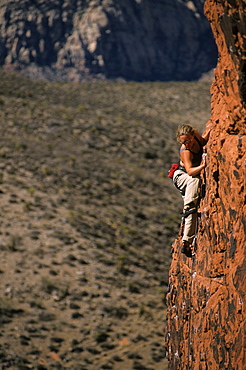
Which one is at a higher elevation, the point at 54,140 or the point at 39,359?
the point at 54,140

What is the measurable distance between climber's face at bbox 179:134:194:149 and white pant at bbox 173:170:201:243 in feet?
1.51

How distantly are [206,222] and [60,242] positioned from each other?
16460 millimetres

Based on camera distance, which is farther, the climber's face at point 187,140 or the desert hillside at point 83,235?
the desert hillside at point 83,235

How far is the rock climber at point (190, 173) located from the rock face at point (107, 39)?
498ft

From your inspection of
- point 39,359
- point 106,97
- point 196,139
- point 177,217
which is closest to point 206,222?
point 196,139

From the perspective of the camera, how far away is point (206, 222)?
7.38 meters

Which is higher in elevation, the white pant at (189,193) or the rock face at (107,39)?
the rock face at (107,39)

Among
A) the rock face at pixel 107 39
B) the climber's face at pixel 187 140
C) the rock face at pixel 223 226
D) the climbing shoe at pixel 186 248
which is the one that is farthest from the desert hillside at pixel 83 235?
the rock face at pixel 107 39

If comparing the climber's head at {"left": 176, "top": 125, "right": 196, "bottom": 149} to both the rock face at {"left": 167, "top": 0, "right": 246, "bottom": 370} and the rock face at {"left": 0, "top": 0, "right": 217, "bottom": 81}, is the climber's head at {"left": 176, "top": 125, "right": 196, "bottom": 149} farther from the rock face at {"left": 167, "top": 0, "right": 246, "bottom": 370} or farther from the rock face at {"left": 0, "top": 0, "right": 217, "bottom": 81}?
the rock face at {"left": 0, "top": 0, "right": 217, "bottom": 81}

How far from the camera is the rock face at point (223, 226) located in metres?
6.46

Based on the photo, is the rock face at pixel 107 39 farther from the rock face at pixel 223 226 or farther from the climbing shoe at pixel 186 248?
the rock face at pixel 223 226

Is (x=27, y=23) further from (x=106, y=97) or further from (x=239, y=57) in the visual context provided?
(x=239, y=57)

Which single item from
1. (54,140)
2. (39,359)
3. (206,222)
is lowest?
(39,359)

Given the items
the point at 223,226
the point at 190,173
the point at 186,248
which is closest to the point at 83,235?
the point at 186,248
